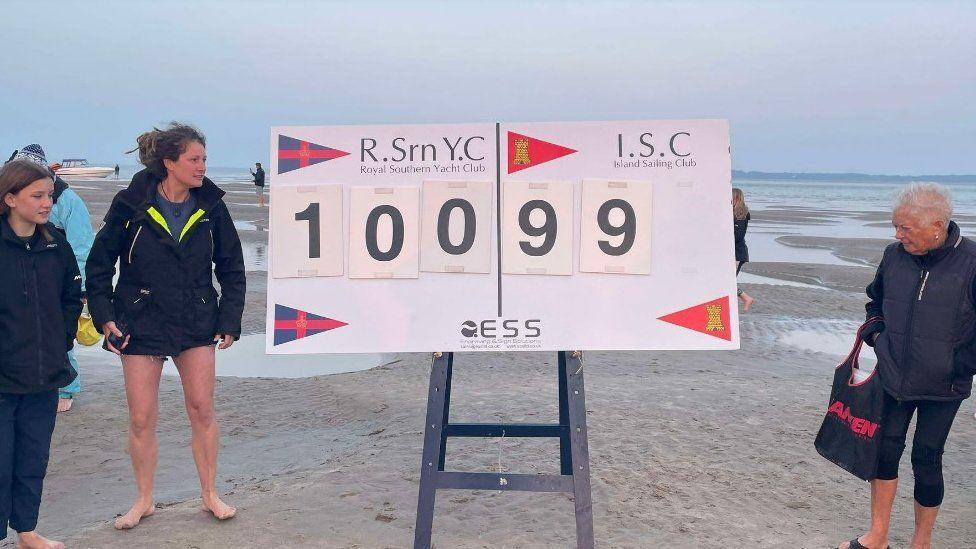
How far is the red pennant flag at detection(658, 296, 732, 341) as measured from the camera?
412cm

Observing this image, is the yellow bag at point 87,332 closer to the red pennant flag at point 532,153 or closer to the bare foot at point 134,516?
the bare foot at point 134,516

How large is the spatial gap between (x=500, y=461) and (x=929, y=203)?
322 cm

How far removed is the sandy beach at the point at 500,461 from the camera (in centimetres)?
469

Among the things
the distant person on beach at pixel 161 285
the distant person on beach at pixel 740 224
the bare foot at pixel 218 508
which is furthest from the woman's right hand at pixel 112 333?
the distant person on beach at pixel 740 224

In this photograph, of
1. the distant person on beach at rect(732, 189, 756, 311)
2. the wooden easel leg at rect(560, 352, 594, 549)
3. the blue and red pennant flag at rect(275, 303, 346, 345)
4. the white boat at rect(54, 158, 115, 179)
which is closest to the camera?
the wooden easel leg at rect(560, 352, 594, 549)

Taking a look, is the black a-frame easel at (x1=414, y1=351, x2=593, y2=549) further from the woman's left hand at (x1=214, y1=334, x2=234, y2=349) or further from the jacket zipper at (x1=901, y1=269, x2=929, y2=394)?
the jacket zipper at (x1=901, y1=269, x2=929, y2=394)

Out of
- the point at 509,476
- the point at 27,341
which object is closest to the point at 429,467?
the point at 509,476

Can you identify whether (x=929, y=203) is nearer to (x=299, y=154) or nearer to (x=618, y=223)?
(x=618, y=223)

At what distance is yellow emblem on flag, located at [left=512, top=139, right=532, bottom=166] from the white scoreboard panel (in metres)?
0.01

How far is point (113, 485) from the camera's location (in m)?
5.54

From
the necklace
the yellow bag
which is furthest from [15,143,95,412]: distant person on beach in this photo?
the necklace

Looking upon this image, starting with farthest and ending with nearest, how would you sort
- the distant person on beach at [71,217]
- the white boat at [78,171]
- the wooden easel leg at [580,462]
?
the white boat at [78,171] < the distant person on beach at [71,217] < the wooden easel leg at [580,462]

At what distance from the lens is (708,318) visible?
4129 mm

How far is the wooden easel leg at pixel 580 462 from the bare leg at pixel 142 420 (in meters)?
2.29
